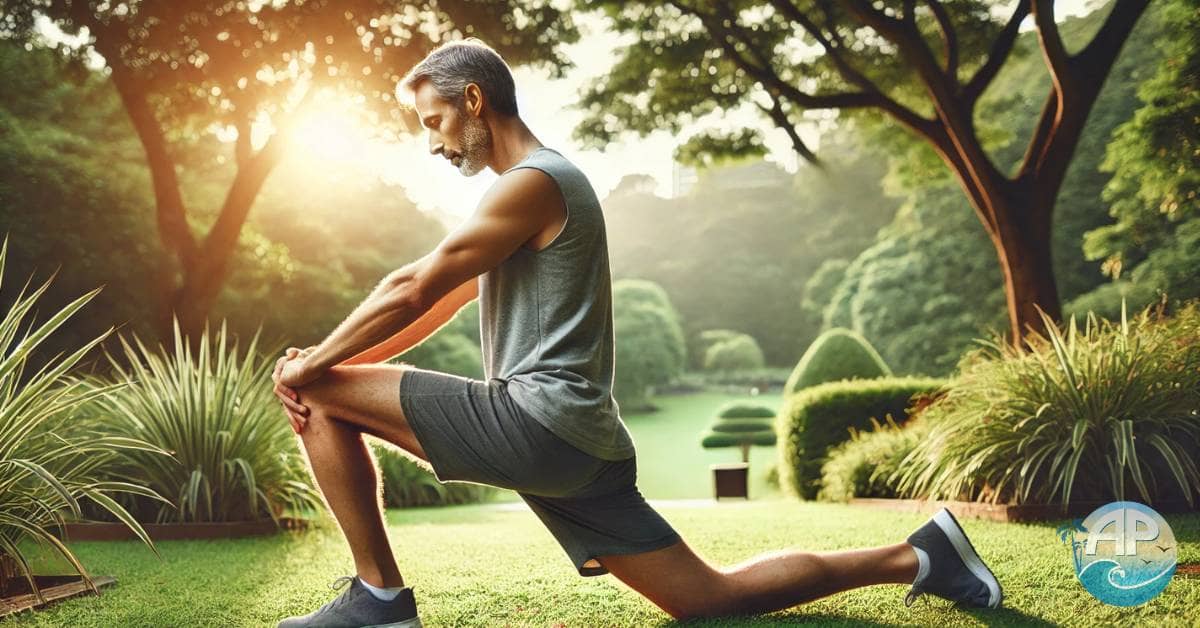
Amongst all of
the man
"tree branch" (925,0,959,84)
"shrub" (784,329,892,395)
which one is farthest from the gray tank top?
"shrub" (784,329,892,395)

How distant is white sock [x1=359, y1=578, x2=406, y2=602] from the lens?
229cm

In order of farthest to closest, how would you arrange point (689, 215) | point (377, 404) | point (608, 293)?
point (689, 215) < point (608, 293) < point (377, 404)

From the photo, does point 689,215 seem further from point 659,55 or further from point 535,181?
point 535,181

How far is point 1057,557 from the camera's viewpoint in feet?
11.3

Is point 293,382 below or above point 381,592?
above

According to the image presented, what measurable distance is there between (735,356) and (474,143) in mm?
37032

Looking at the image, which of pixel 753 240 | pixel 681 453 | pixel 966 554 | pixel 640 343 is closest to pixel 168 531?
pixel 966 554

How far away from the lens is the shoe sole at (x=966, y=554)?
256 centimetres

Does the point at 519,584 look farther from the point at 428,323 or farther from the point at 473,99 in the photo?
the point at 473,99

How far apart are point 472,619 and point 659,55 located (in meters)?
9.40

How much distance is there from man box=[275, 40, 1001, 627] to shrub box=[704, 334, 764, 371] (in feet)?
120

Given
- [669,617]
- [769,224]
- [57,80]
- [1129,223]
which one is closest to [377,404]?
[669,617]

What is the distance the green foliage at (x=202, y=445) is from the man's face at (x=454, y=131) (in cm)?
323

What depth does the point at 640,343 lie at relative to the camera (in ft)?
109
